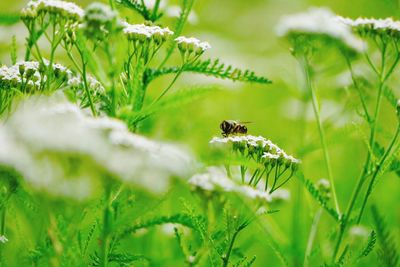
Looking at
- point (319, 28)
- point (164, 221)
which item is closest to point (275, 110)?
point (319, 28)

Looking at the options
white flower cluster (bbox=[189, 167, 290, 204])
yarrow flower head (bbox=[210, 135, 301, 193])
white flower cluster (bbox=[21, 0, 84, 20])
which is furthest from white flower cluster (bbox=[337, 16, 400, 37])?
white flower cluster (bbox=[21, 0, 84, 20])

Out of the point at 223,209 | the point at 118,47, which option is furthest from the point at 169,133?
the point at 118,47

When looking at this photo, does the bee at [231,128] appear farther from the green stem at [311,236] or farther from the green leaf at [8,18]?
the green leaf at [8,18]

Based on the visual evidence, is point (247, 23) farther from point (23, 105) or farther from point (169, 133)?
point (23, 105)

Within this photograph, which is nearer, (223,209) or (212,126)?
(223,209)

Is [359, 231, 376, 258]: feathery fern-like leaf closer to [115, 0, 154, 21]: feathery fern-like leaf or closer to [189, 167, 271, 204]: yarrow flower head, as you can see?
[189, 167, 271, 204]: yarrow flower head

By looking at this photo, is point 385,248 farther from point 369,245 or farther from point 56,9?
point 56,9
